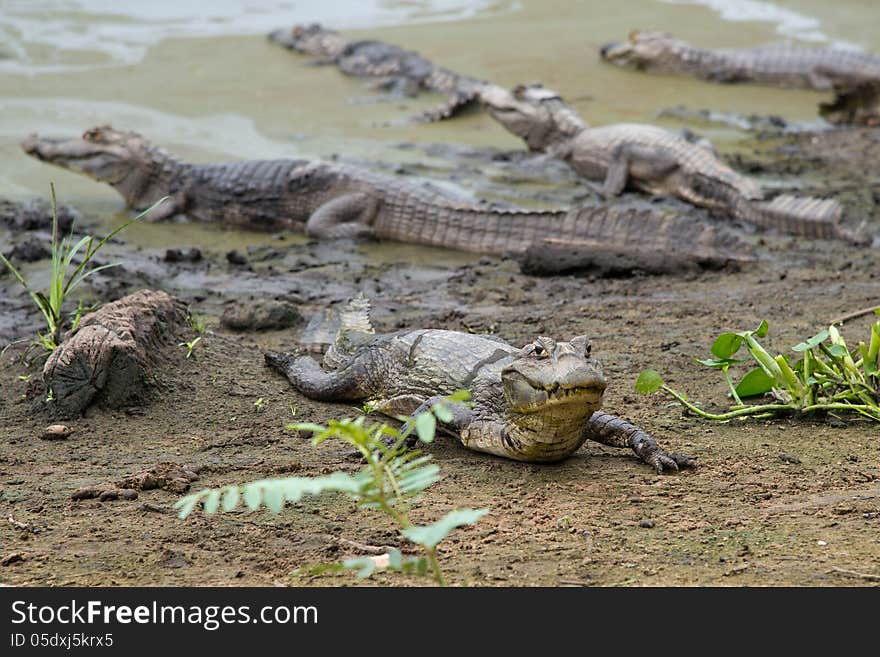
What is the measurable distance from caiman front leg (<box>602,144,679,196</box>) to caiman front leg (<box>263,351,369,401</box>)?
5429 millimetres

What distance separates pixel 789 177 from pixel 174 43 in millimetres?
8939

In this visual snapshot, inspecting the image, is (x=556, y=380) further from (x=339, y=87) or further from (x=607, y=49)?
(x=607, y=49)

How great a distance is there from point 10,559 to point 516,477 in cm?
156

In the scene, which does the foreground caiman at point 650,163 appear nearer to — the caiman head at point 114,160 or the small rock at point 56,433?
the caiman head at point 114,160

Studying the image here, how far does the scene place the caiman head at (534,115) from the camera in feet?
36.0

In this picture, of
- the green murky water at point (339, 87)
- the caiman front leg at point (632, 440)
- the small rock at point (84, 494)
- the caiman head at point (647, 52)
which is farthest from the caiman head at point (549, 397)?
the caiman head at point (647, 52)

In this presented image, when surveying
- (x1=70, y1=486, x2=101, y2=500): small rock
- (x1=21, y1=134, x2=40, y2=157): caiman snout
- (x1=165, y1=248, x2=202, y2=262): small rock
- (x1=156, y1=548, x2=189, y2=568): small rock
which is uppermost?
(x1=156, y1=548, x2=189, y2=568): small rock

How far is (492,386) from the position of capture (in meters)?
4.08

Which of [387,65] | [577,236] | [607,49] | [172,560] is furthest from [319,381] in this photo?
[607,49]

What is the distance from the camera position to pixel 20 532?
10.5 feet

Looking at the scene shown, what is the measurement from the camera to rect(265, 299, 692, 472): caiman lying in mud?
356 cm

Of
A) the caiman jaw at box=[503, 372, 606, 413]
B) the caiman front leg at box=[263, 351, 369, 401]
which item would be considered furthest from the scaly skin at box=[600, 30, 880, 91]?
the caiman jaw at box=[503, 372, 606, 413]

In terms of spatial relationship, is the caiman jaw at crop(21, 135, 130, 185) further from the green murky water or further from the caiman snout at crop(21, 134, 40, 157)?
the green murky water
